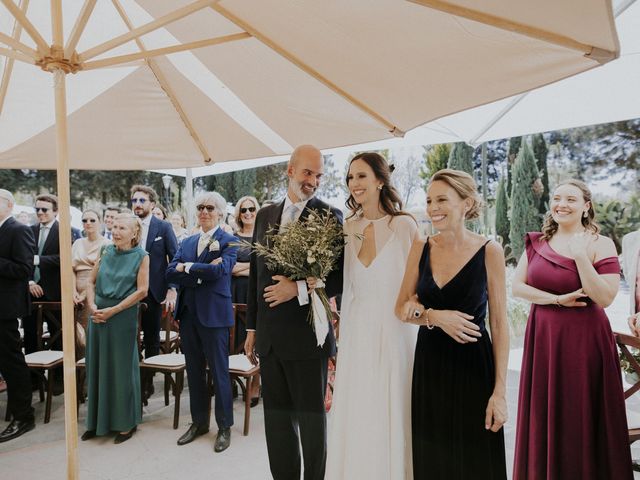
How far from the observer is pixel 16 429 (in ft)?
13.9

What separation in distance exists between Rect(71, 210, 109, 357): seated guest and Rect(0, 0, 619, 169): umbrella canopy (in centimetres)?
238

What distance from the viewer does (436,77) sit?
2.24 meters

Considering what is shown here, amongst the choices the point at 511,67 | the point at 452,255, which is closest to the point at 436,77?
the point at 511,67

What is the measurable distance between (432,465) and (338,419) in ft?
1.82

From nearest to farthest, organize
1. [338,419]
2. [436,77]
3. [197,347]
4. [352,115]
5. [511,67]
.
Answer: [511,67] < [436,77] < [338,419] < [352,115] < [197,347]

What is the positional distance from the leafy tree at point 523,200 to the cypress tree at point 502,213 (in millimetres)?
424

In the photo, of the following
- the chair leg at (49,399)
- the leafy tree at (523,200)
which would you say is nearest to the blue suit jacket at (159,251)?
the chair leg at (49,399)

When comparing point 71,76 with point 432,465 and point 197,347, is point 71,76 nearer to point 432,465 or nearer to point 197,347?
point 197,347

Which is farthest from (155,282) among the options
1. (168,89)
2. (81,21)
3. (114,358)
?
(81,21)

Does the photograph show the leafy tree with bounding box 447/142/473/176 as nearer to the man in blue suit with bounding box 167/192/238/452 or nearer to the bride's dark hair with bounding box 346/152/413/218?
the man in blue suit with bounding box 167/192/238/452

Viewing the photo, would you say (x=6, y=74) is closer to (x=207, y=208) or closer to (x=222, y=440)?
(x=207, y=208)

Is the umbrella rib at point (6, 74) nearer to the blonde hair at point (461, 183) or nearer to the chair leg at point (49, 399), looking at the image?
the blonde hair at point (461, 183)

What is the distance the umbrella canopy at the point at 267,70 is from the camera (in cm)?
186

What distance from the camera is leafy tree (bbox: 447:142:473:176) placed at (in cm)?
1398
